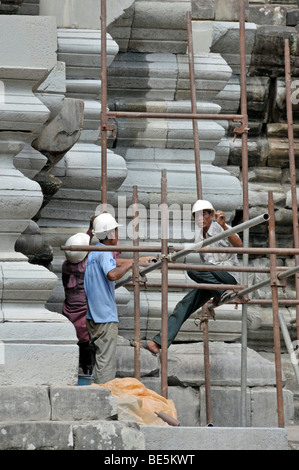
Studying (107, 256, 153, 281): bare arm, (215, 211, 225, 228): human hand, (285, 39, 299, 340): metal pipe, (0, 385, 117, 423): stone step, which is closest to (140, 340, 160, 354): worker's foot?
(107, 256, 153, 281): bare arm

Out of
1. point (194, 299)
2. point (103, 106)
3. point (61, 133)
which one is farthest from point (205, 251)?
point (103, 106)

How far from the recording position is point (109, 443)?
7.51 metres

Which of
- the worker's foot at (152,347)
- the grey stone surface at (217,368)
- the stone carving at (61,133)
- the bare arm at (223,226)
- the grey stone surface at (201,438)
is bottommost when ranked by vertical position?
the grey stone surface at (217,368)

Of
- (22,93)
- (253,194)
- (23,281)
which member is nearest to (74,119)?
(22,93)

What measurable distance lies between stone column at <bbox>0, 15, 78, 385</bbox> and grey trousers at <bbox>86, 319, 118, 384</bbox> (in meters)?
1.04

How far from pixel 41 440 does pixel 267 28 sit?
5.77 m

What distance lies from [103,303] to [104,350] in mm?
334

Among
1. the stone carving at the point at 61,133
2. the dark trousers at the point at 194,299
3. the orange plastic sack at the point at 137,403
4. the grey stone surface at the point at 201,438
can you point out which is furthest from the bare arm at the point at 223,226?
the grey stone surface at the point at 201,438

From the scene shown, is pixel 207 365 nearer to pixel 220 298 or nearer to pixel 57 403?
pixel 220 298

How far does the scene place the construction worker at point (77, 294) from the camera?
973cm

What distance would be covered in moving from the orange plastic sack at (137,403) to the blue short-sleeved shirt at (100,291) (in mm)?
966

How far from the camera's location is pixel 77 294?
9.80 m

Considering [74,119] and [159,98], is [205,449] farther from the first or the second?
[159,98]

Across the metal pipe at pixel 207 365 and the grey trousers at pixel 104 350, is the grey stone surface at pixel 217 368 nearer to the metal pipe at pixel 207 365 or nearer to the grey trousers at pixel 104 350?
the metal pipe at pixel 207 365
